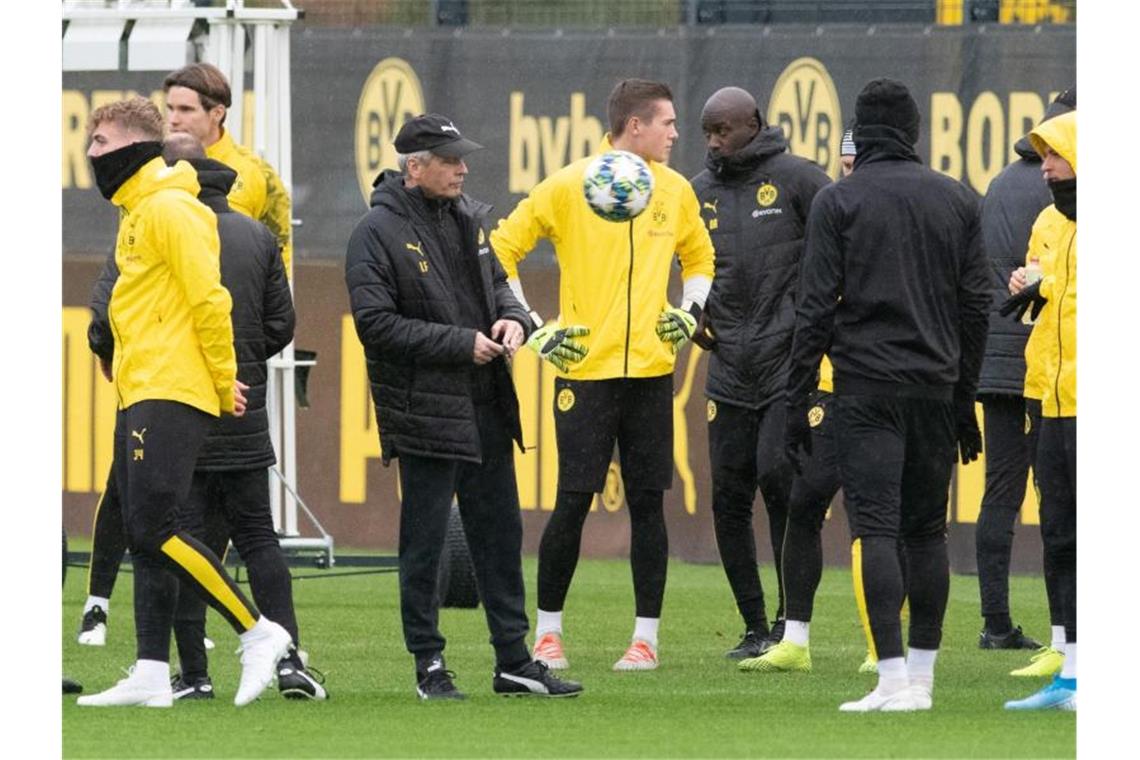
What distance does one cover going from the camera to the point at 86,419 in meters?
14.7

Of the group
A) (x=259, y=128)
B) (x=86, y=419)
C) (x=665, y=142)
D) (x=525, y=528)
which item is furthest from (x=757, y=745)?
(x=86, y=419)

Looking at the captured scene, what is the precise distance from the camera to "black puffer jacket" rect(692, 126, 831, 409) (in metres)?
9.60

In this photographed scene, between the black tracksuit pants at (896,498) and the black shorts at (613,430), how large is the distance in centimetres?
164

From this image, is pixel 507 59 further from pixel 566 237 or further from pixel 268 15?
pixel 566 237

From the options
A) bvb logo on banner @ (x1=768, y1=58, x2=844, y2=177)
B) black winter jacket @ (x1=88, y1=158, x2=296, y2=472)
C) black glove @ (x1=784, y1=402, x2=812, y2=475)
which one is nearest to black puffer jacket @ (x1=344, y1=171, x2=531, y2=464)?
black winter jacket @ (x1=88, y1=158, x2=296, y2=472)

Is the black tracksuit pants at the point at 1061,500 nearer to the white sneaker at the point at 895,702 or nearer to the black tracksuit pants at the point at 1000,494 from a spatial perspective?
the white sneaker at the point at 895,702

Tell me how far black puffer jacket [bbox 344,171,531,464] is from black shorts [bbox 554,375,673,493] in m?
1.06

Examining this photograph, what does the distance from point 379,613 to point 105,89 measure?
4638 millimetres

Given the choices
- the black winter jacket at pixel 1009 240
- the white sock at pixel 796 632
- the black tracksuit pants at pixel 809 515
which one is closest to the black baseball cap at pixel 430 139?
the black tracksuit pants at pixel 809 515

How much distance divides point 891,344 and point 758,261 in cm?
216

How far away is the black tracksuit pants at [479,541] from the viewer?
8.00 metres

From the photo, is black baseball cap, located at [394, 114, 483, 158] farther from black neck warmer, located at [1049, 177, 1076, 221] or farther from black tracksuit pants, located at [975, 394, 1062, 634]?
black tracksuit pants, located at [975, 394, 1062, 634]

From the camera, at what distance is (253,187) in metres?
10.3

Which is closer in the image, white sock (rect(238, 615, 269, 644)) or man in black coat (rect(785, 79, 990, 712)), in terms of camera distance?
man in black coat (rect(785, 79, 990, 712))
